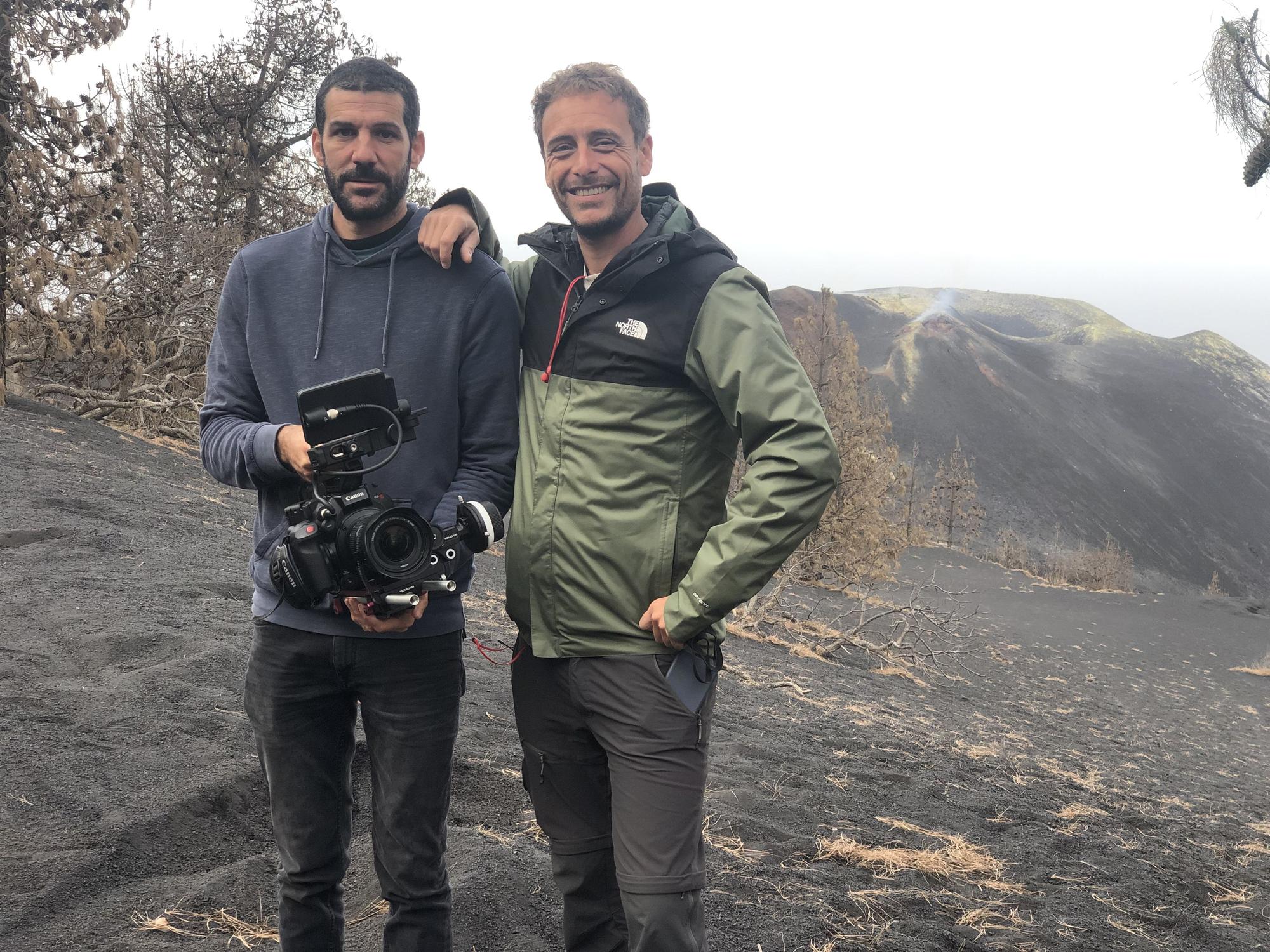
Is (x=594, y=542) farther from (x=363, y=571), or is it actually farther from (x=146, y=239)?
(x=146, y=239)

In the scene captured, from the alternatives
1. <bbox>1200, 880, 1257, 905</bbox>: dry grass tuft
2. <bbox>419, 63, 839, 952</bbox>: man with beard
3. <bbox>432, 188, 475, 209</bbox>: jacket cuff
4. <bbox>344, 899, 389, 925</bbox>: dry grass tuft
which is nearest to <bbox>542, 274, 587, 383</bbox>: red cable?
<bbox>419, 63, 839, 952</bbox>: man with beard

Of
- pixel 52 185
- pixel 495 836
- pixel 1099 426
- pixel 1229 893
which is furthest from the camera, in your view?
pixel 1099 426

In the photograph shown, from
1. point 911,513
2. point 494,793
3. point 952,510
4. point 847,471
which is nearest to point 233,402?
point 494,793

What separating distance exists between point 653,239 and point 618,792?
1.13m

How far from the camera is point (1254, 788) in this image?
29.2 feet

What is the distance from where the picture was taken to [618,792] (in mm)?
2010

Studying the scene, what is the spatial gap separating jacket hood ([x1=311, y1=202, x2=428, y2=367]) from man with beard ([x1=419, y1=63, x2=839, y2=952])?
7 centimetres

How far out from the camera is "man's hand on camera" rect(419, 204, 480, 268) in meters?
2.08

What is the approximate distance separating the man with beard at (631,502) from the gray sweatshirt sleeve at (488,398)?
0.06 metres

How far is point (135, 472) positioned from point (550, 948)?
814 centimetres

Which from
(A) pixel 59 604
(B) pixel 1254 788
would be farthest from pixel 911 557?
(A) pixel 59 604

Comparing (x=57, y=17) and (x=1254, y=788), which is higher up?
(x=57, y=17)

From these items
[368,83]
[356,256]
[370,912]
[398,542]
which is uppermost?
[368,83]

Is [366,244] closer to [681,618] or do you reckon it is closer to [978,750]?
[681,618]
